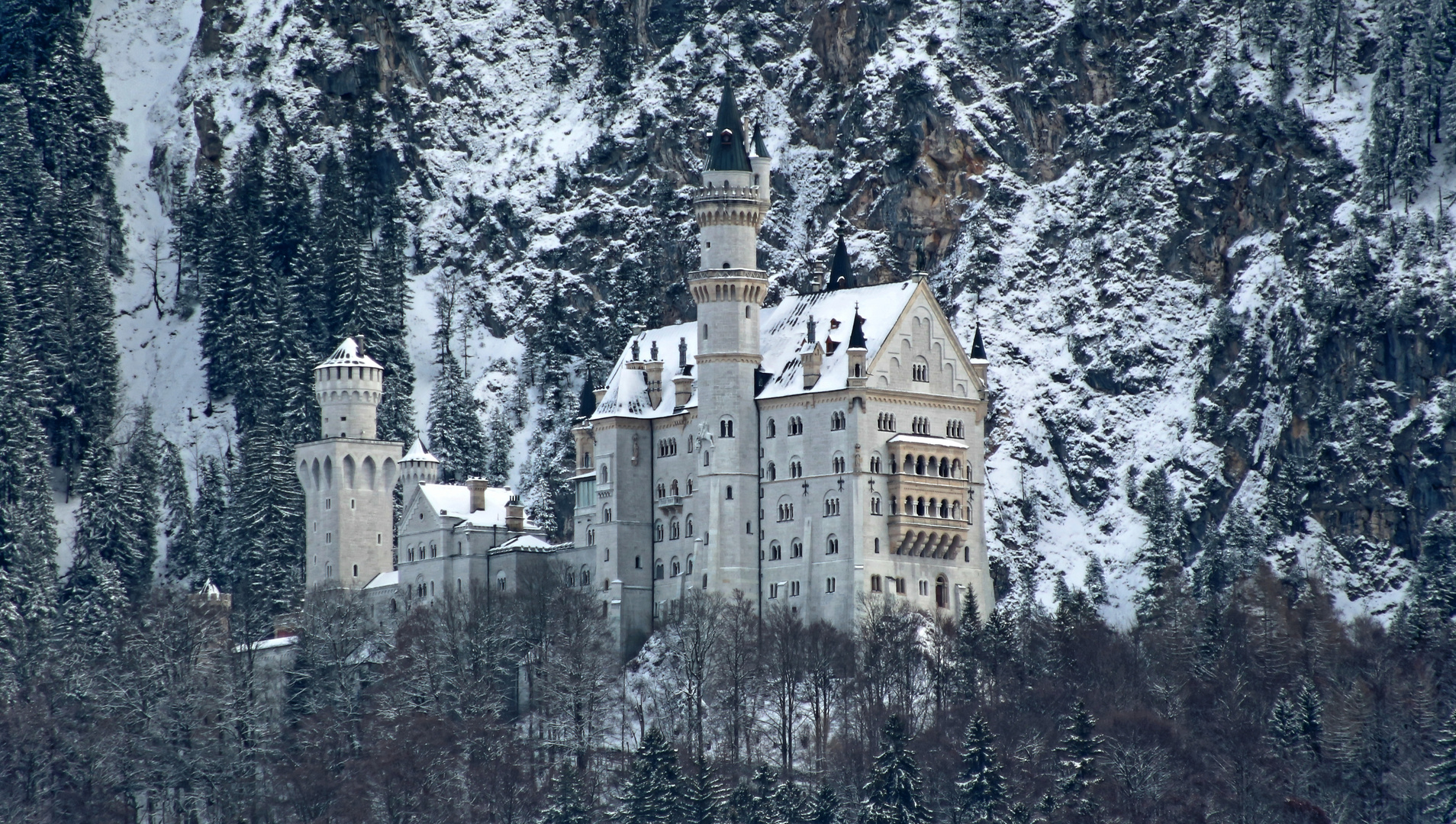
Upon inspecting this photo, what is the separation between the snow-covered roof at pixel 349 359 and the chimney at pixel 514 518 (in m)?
17.1

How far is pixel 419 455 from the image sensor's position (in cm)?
17862

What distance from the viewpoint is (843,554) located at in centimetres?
15212

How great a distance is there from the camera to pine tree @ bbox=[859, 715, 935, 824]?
12750cm

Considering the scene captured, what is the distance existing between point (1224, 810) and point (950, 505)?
31624 mm

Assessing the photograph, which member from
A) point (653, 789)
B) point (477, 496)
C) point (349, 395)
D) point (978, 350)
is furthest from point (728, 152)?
point (653, 789)

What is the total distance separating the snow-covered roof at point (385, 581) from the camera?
17136 cm

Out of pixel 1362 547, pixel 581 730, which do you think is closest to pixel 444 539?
pixel 581 730

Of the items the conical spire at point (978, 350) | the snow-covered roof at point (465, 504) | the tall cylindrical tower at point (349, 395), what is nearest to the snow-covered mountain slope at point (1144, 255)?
the conical spire at point (978, 350)

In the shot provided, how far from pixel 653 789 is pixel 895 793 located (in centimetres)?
1043

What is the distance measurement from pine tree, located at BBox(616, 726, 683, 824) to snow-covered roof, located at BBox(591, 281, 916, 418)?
1006 inches

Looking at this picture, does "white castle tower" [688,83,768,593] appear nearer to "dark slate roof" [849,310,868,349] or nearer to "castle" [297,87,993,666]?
"castle" [297,87,993,666]

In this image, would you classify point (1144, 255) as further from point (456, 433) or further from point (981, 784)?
point (981, 784)

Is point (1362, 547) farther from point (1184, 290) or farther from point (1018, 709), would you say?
point (1018, 709)

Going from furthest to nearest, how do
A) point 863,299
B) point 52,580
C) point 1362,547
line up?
point 52,580 < point 1362,547 < point 863,299
